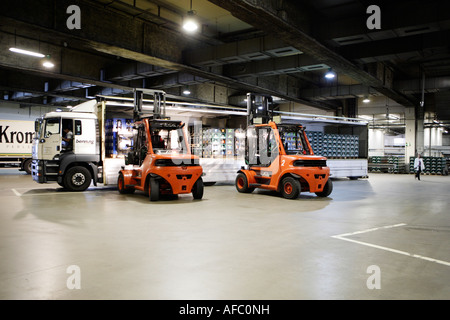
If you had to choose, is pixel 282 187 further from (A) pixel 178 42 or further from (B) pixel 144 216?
(A) pixel 178 42

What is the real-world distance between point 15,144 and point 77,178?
11.8m

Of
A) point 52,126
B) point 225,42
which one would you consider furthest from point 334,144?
point 52,126

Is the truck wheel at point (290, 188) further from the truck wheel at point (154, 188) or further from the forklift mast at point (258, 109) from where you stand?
the truck wheel at point (154, 188)

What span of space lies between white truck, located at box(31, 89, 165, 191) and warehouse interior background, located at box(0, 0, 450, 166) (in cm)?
240

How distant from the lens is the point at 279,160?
10938 mm

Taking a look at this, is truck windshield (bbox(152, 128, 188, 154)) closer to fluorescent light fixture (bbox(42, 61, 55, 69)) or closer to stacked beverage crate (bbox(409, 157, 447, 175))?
fluorescent light fixture (bbox(42, 61, 55, 69))

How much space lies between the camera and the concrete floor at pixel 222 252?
3633 millimetres

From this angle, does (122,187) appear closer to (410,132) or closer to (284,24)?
(284,24)

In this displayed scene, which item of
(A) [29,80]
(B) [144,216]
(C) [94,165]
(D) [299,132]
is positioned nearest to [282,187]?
(D) [299,132]

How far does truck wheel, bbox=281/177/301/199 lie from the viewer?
10.5 meters

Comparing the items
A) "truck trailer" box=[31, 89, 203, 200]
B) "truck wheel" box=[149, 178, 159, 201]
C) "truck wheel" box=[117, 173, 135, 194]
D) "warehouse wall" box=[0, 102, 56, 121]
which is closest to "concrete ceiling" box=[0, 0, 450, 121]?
"truck trailer" box=[31, 89, 203, 200]

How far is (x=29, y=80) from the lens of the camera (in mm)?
20297

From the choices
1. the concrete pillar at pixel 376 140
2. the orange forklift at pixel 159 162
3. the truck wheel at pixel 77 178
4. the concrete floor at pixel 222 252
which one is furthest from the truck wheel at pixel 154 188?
the concrete pillar at pixel 376 140
